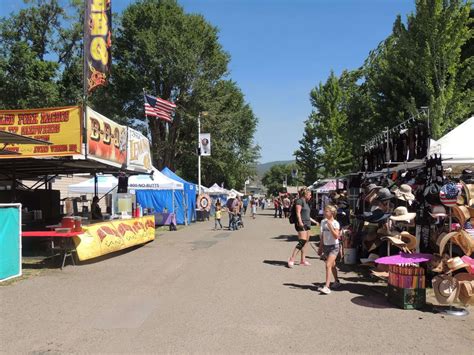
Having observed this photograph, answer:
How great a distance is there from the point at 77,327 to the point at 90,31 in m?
11.6

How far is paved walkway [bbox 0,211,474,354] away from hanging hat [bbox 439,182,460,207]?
65.8 inches

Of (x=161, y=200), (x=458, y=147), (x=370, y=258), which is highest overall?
(x=458, y=147)

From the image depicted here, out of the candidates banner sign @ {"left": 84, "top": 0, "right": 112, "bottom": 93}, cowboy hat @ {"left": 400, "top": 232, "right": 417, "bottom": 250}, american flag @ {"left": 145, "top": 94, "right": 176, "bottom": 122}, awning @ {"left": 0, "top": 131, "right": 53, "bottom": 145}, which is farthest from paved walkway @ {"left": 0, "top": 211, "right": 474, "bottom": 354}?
american flag @ {"left": 145, "top": 94, "right": 176, "bottom": 122}

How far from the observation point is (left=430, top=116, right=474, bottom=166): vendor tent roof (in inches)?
387

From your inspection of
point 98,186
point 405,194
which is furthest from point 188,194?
point 405,194

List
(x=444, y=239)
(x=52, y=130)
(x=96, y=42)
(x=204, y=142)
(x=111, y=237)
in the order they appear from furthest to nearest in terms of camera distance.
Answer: (x=204, y=142)
(x=96, y=42)
(x=111, y=237)
(x=52, y=130)
(x=444, y=239)

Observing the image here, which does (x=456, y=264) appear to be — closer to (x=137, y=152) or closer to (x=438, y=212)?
(x=438, y=212)

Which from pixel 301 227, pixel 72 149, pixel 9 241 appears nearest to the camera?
pixel 9 241

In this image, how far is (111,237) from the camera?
43.1 ft

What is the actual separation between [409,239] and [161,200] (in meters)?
21.1

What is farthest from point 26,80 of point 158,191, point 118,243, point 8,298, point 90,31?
point 8,298

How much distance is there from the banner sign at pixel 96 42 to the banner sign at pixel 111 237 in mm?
4461

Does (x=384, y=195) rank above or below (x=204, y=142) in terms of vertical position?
below

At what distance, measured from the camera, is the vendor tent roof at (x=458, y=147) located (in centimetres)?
983
